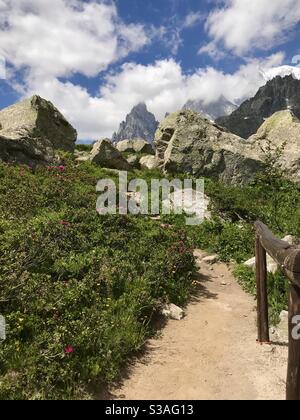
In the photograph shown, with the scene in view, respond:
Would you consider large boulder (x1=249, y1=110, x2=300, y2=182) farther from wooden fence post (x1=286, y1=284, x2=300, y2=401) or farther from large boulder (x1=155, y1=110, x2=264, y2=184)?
wooden fence post (x1=286, y1=284, x2=300, y2=401)

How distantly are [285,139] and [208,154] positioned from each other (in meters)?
5.87

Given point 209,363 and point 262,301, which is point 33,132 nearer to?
point 262,301

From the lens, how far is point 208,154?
2552 centimetres

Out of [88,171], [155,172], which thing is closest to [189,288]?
[88,171]

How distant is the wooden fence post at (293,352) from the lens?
425 cm

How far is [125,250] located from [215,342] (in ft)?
14.4

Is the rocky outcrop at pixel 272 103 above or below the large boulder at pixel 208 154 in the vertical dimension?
above

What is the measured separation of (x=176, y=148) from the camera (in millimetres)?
26062

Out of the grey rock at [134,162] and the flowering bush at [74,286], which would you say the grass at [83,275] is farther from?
the grey rock at [134,162]

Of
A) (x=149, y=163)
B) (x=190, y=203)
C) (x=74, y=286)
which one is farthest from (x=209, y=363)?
(x=149, y=163)

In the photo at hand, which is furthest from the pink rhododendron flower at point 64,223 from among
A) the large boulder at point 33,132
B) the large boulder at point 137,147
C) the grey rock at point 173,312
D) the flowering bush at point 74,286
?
the large boulder at point 137,147

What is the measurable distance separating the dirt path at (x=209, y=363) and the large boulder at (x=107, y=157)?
1683 cm

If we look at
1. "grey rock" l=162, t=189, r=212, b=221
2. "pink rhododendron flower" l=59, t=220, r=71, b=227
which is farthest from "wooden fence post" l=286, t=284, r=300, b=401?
"grey rock" l=162, t=189, r=212, b=221
